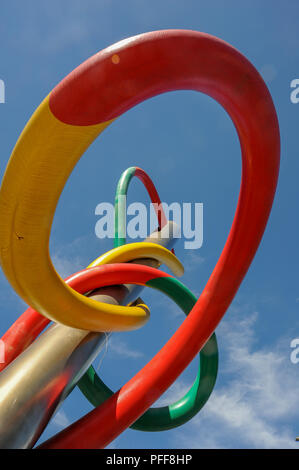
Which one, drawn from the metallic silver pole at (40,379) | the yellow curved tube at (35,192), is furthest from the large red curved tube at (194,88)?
the metallic silver pole at (40,379)

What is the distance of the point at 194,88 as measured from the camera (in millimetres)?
4133

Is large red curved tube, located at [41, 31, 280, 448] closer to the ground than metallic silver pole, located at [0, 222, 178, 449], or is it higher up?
higher up

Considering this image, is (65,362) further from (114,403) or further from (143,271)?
(143,271)

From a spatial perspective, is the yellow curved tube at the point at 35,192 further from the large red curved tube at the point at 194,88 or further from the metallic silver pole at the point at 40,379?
the metallic silver pole at the point at 40,379

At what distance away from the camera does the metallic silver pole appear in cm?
385

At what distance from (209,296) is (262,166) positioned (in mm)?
1711

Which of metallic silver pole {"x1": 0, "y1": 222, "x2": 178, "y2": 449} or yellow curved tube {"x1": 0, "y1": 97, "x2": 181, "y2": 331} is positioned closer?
yellow curved tube {"x1": 0, "y1": 97, "x2": 181, "y2": 331}

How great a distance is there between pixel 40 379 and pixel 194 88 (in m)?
3.33

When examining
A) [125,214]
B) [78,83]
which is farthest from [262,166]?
[125,214]

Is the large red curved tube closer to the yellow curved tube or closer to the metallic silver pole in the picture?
the yellow curved tube

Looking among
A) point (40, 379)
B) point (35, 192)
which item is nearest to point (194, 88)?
point (35, 192)

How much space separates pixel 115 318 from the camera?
5.41 meters

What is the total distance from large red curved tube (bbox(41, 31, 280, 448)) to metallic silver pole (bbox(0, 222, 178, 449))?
14.3 inches

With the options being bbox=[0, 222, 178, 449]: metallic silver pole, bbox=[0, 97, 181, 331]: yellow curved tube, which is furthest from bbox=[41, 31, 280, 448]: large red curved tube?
bbox=[0, 222, 178, 449]: metallic silver pole
